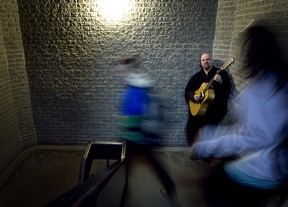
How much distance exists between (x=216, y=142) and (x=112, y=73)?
2741mm

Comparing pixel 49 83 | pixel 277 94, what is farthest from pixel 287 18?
pixel 49 83

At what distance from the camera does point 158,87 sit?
4.10m

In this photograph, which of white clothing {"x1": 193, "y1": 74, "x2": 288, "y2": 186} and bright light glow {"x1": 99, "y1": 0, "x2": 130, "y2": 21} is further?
bright light glow {"x1": 99, "y1": 0, "x2": 130, "y2": 21}

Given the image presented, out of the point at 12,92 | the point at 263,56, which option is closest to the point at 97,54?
the point at 12,92

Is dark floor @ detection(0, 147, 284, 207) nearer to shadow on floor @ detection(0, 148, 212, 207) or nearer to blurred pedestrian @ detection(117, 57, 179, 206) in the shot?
shadow on floor @ detection(0, 148, 212, 207)

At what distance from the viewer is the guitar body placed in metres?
3.38

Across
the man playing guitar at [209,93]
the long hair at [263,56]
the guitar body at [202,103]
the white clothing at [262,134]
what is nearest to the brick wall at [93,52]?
the man playing guitar at [209,93]

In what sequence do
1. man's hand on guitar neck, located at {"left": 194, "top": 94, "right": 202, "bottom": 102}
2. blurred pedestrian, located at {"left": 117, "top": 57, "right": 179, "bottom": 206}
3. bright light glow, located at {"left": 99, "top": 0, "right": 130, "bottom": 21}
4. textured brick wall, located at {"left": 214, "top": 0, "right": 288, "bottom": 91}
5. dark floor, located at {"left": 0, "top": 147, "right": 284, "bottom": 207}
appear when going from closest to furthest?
textured brick wall, located at {"left": 214, "top": 0, "right": 288, "bottom": 91}
blurred pedestrian, located at {"left": 117, "top": 57, "right": 179, "bottom": 206}
dark floor, located at {"left": 0, "top": 147, "right": 284, "bottom": 207}
man's hand on guitar neck, located at {"left": 194, "top": 94, "right": 202, "bottom": 102}
bright light glow, located at {"left": 99, "top": 0, "right": 130, "bottom": 21}

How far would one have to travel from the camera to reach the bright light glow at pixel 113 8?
3666 millimetres

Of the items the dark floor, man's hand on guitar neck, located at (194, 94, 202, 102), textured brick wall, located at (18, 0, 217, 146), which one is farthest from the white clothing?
textured brick wall, located at (18, 0, 217, 146)

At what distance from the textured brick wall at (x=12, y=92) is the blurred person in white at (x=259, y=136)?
3.48 meters

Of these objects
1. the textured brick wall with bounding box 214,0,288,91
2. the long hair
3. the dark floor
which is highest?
the textured brick wall with bounding box 214,0,288,91

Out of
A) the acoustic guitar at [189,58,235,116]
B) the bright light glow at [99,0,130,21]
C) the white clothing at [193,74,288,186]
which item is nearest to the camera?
the white clothing at [193,74,288,186]

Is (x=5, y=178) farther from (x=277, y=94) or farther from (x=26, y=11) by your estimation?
(x=277, y=94)
